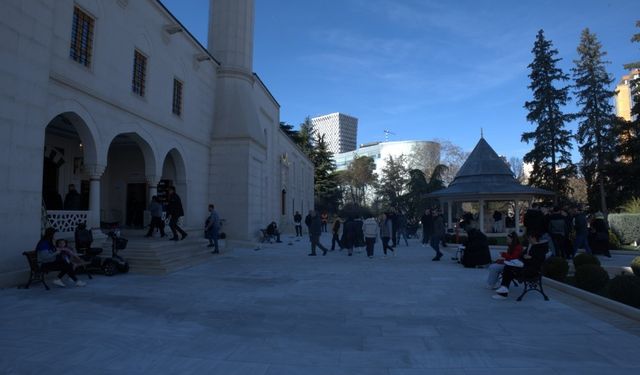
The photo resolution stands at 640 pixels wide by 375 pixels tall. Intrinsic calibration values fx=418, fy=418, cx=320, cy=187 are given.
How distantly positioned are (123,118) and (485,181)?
18.9 m

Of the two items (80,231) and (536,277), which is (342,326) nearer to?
(536,277)

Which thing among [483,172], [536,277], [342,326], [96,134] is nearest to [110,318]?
[342,326]

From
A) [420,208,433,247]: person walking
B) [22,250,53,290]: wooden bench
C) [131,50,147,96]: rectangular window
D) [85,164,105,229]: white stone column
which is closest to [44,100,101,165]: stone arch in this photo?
[85,164,105,229]: white stone column

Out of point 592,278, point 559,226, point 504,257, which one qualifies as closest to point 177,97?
point 504,257

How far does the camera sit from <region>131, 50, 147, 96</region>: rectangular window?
48.5ft

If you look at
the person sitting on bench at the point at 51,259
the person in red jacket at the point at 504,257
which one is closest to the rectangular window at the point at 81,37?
the person sitting on bench at the point at 51,259

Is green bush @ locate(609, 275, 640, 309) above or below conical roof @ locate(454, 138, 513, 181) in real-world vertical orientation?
below

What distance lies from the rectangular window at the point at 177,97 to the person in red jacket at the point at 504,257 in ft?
46.2

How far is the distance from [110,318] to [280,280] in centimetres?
437

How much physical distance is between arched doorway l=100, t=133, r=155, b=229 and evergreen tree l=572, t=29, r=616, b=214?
31.1m

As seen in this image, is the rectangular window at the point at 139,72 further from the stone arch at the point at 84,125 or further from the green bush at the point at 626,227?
the green bush at the point at 626,227

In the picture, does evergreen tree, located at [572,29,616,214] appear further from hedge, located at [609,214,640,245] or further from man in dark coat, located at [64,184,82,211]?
man in dark coat, located at [64,184,82,211]

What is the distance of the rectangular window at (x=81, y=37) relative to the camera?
11.7m

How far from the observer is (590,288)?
8.02 m
